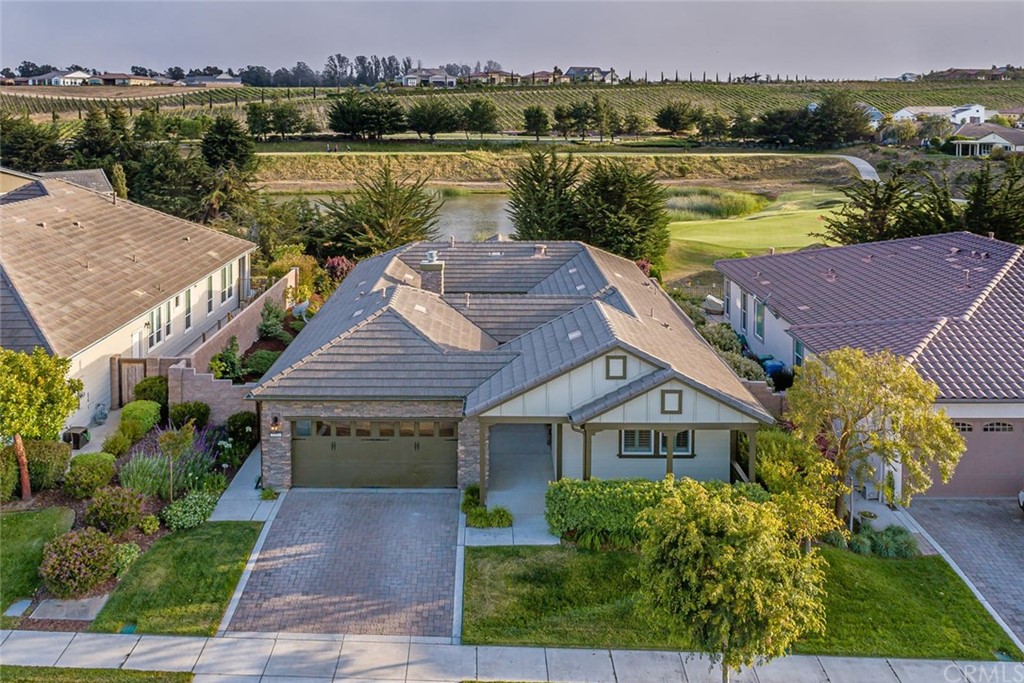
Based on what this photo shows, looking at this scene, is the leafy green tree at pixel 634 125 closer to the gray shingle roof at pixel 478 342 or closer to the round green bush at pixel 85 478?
the gray shingle roof at pixel 478 342

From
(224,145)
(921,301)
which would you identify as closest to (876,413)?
(921,301)

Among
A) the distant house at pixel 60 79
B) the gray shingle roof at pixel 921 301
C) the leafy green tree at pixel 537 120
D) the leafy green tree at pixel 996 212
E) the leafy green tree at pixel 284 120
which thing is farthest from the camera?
the distant house at pixel 60 79

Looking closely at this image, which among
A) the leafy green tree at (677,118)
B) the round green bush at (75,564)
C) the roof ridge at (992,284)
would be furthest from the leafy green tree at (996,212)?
the leafy green tree at (677,118)

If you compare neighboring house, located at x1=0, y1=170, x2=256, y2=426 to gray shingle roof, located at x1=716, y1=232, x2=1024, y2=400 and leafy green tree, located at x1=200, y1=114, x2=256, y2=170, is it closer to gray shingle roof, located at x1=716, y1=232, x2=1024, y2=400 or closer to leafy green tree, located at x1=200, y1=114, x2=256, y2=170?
gray shingle roof, located at x1=716, y1=232, x2=1024, y2=400

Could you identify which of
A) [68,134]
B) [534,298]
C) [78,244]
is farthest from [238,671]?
[68,134]

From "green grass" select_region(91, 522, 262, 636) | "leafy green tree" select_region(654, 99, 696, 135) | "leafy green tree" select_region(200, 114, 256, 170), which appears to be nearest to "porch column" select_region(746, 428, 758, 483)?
"green grass" select_region(91, 522, 262, 636)

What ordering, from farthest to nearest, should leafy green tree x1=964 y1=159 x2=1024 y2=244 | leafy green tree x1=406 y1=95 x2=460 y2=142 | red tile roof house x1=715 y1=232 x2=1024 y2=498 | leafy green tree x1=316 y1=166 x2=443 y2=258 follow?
leafy green tree x1=406 y1=95 x2=460 y2=142
leafy green tree x1=316 y1=166 x2=443 y2=258
leafy green tree x1=964 y1=159 x2=1024 y2=244
red tile roof house x1=715 y1=232 x2=1024 y2=498
